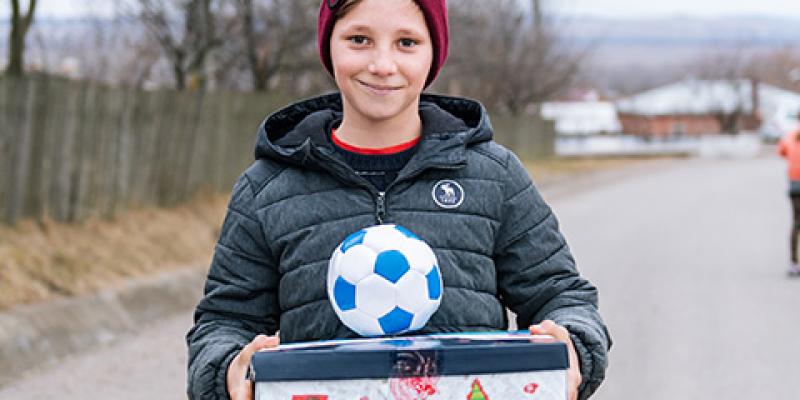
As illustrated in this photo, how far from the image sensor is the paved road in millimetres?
7715

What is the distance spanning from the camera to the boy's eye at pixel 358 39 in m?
2.68

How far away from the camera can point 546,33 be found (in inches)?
1613

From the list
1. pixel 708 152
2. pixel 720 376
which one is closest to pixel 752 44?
pixel 708 152

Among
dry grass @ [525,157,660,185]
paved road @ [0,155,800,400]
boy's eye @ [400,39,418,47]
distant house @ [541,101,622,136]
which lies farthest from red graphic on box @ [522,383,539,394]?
distant house @ [541,101,622,136]

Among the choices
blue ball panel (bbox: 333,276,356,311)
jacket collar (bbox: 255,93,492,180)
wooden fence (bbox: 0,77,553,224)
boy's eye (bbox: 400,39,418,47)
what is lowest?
wooden fence (bbox: 0,77,553,224)

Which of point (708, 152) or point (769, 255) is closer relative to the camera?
point (769, 255)

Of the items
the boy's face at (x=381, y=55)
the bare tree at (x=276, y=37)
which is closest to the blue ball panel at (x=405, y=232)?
the boy's face at (x=381, y=55)

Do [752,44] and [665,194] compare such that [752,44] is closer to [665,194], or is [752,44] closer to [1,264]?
[665,194]

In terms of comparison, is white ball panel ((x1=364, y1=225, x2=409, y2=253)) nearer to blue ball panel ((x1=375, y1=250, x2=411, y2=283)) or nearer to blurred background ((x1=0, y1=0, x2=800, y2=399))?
blue ball panel ((x1=375, y1=250, x2=411, y2=283))

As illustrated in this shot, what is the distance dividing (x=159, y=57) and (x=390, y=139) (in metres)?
17.4

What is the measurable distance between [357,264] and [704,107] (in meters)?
108

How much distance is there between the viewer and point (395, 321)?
2449mm

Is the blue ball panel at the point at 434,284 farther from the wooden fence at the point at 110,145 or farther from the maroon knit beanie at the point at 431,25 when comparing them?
the wooden fence at the point at 110,145

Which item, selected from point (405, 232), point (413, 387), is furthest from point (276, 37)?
point (413, 387)
